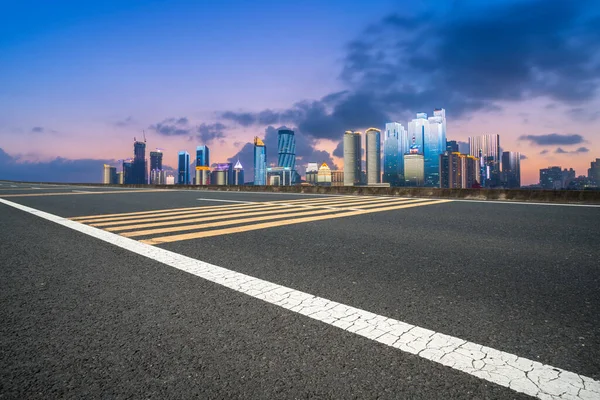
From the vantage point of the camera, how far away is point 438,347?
1.85m

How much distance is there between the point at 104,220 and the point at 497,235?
7.64 metres

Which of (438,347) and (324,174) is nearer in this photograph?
(438,347)

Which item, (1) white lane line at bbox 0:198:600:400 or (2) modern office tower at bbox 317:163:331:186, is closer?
(1) white lane line at bbox 0:198:600:400

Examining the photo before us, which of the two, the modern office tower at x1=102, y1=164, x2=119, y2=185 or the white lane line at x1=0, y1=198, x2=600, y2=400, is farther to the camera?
the modern office tower at x1=102, y1=164, x2=119, y2=185

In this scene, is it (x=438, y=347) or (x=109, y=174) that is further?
(x=109, y=174)

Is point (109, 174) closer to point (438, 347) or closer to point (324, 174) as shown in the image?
point (324, 174)

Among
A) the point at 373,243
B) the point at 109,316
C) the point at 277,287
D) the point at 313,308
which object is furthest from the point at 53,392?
the point at 373,243

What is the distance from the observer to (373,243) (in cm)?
479

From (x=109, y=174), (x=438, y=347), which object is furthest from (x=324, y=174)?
(x=438, y=347)

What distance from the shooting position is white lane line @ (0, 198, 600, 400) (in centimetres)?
149

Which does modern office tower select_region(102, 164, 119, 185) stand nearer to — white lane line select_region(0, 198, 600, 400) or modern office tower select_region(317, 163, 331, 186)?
modern office tower select_region(317, 163, 331, 186)

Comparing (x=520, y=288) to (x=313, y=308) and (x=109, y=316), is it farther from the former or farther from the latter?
(x=109, y=316)

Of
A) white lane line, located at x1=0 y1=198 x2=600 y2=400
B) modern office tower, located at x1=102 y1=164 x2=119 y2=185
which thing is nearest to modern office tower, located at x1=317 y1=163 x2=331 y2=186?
modern office tower, located at x1=102 y1=164 x2=119 y2=185

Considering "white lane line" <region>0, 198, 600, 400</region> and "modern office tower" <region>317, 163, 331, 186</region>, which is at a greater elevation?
"modern office tower" <region>317, 163, 331, 186</region>
